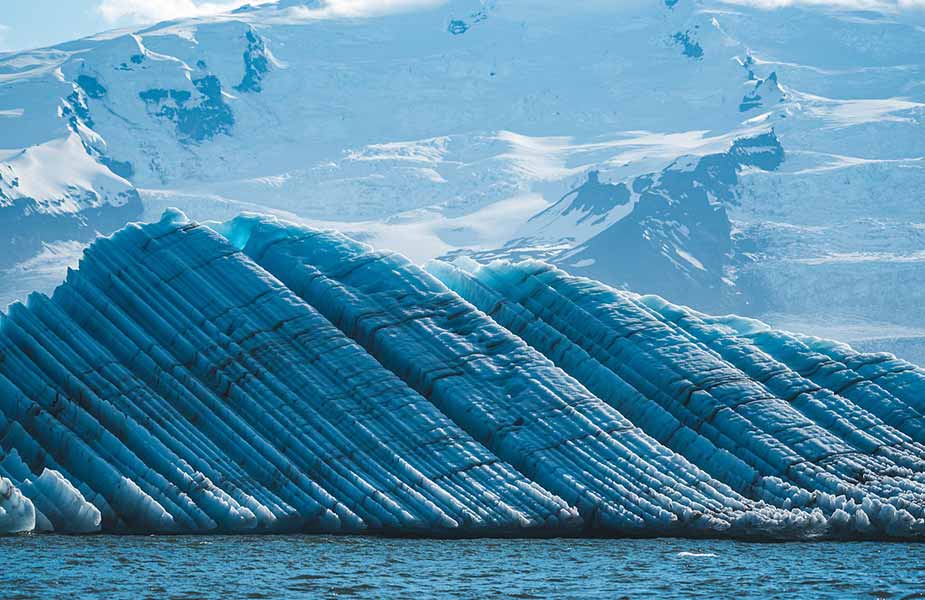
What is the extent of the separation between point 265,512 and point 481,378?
9591 mm

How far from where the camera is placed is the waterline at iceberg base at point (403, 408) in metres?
50.8

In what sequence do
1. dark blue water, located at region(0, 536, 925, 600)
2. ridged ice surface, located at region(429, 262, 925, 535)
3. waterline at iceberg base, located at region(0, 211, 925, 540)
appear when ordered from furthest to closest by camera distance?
ridged ice surface, located at region(429, 262, 925, 535) < waterline at iceberg base, located at region(0, 211, 925, 540) < dark blue water, located at region(0, 536, 925, 600)

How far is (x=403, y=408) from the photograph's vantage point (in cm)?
5494

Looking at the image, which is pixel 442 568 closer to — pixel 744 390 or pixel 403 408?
pixel 403 408

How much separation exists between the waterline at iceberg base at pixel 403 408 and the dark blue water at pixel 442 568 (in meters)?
1.25

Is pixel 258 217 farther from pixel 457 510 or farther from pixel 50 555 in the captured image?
pixel 50 555

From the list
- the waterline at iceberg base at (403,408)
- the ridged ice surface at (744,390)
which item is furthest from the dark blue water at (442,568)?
the ridged ice surface at (744,390)

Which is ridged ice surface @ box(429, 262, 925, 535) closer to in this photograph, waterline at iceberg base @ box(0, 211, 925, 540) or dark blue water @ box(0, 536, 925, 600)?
waterline at iceberg base @ box(0, 211, 925, 540)

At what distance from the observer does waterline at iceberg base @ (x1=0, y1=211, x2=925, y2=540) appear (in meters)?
50.8

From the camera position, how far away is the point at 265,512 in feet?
166

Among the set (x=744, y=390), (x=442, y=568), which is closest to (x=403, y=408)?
(x=442, y=568)

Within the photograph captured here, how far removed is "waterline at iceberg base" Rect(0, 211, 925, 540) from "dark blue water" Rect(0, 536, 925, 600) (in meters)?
1.25

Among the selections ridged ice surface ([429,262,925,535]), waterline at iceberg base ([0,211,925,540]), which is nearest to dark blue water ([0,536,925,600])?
waterline at iceberg base ([0,211,925,540])

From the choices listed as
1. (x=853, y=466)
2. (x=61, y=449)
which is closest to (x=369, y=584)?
(x=61, y=449)
